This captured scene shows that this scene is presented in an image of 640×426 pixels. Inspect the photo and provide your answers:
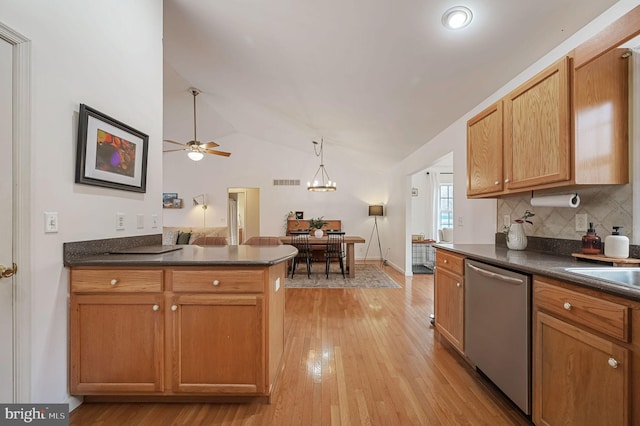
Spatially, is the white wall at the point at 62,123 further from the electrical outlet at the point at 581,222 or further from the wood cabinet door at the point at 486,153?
the electrical outlet at the point at 581,222

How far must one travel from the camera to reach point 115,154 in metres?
1.89

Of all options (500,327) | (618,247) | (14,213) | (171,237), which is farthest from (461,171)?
(171,237)

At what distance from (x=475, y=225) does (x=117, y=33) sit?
3634mm

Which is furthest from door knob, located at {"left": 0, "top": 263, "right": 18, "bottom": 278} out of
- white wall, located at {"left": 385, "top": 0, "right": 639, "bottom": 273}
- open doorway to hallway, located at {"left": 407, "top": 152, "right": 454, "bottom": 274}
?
open doorway to hallway, located at {"left": 407, "top": 152, "right": 454, "bottom": 274}

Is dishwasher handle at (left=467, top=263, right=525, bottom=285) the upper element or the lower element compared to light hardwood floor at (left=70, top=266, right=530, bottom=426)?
upper

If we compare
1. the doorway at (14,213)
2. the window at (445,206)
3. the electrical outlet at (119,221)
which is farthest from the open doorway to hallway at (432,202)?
the doorway at (14,213)

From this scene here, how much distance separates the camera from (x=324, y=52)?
8.44ft

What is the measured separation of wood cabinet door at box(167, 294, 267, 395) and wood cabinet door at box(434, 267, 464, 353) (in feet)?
4.99

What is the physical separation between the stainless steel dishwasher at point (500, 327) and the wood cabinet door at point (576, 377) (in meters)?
0.08

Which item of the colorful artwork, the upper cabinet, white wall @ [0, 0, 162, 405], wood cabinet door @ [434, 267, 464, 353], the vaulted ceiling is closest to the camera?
white wall @ [0, 0, 162, 405]

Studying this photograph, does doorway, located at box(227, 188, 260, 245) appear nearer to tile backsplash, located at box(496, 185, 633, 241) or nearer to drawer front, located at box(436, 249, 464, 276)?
drawer front, located at box(436, 249, 464, 276)

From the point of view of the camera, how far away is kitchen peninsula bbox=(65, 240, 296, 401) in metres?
1.62

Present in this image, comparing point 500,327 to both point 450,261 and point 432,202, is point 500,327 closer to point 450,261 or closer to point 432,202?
point 450,261

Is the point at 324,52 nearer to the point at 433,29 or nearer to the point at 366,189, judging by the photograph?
the point at 433,29
